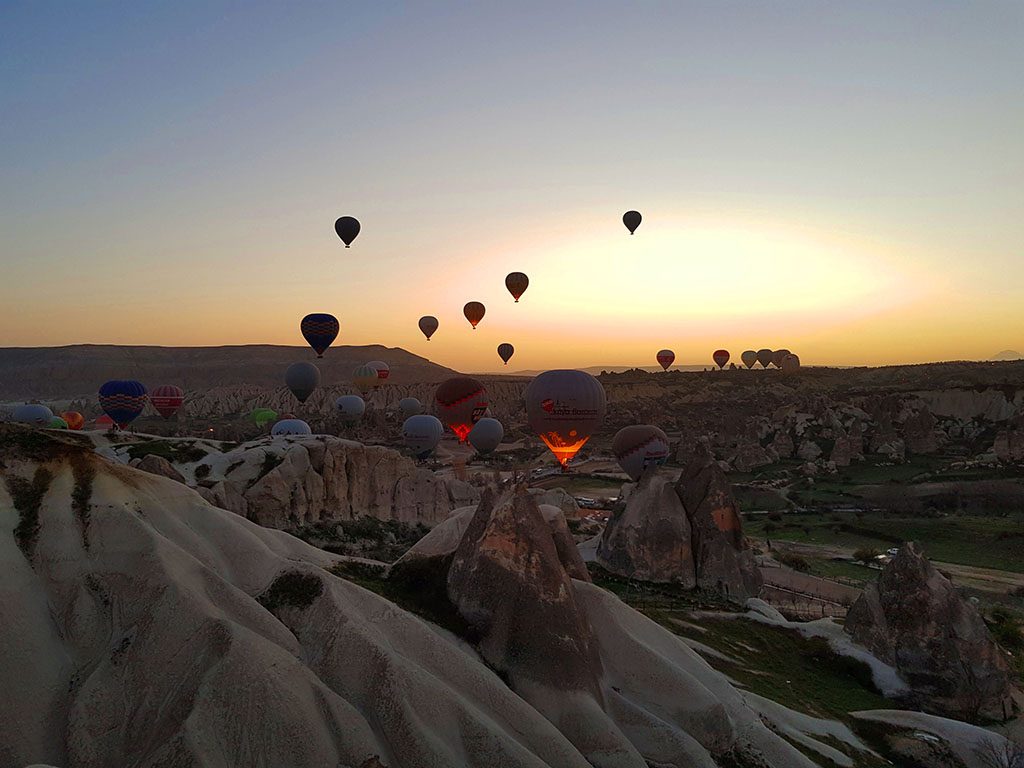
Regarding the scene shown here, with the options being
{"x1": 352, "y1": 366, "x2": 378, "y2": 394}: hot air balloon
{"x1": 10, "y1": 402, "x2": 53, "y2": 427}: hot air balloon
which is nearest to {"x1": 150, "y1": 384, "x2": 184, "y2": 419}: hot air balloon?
{"x1": 10, "y1": 402, "x2": 53, "y2": 427}: hot air balloon

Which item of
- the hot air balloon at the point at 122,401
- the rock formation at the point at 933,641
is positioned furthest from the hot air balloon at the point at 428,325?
the rock formation at the point at 933,641

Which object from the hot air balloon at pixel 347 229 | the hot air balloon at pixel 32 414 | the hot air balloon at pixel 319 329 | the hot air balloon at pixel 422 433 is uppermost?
the hot air balloon at pixel 347 229

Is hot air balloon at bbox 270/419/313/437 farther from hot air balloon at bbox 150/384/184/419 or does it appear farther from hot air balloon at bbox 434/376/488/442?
hot air balloon at bbox 150/384/184/419

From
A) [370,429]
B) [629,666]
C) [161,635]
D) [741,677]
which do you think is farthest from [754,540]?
[370,429]

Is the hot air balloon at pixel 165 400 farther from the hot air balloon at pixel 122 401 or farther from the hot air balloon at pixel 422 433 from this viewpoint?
the hot air balloon at pixel 422 433

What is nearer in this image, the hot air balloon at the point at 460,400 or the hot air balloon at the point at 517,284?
the hot air balloon at the point at 517,284

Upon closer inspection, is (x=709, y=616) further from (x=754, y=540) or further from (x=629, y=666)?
(x=754, y=540)
